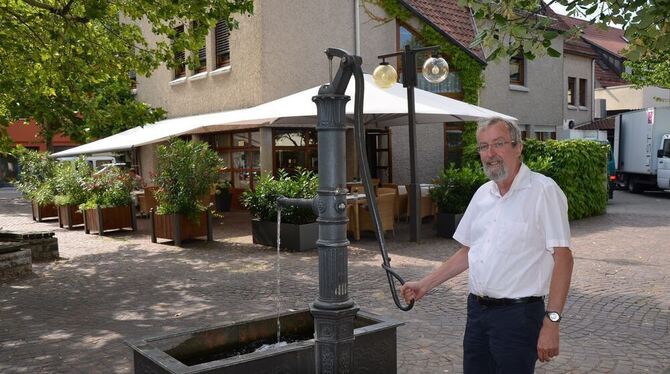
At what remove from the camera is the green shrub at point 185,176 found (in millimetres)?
10711

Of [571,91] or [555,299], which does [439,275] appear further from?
[571,91]

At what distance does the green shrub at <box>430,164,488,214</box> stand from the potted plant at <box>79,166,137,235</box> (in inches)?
255

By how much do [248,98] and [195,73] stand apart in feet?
11.3

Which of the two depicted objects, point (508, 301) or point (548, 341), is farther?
point (508, 301)

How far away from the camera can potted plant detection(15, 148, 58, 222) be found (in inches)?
623

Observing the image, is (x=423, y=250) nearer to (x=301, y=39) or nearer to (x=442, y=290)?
(x=442, y=290)

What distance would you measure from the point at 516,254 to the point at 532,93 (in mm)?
21888

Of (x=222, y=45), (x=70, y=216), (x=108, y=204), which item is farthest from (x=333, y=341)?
(x=222, y=45)

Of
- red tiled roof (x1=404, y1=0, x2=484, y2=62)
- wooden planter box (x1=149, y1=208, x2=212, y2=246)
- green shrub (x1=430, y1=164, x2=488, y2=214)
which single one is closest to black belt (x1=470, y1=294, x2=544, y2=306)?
green shrub (x1=430, y1=164, x2=488, y2=214)

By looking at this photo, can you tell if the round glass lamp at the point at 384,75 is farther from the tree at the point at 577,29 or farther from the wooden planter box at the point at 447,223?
the tree at the point at 577,29

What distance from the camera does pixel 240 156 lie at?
17.4 m

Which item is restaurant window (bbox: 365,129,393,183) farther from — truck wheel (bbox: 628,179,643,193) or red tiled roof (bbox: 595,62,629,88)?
red tiled roof (bbox: 595,62,629,88)

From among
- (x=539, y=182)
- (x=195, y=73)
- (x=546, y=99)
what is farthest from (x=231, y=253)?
(x=546, y=99)

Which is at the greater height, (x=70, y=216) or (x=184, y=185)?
(x=184, y=185)
